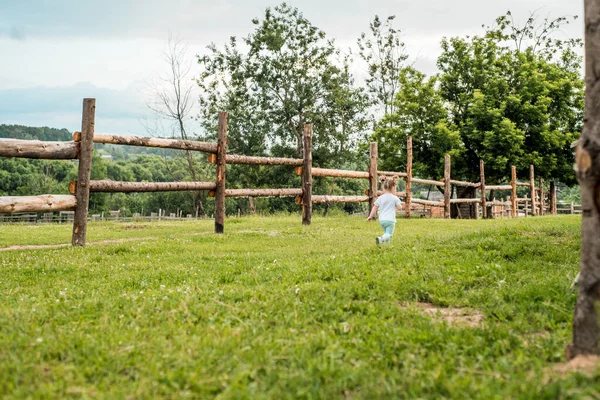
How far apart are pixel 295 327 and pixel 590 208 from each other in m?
2.06

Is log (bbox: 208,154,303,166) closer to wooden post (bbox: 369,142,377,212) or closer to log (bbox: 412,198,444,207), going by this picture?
wooden post (bbox: 369,142,377,212)

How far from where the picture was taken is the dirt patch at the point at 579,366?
8.20ft

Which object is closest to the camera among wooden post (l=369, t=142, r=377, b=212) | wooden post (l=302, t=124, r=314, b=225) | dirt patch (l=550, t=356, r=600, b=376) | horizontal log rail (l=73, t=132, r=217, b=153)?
dirt patch (l=550, t=356, r=600, b=376)

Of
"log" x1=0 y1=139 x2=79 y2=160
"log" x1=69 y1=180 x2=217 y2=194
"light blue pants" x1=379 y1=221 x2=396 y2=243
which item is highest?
"log" x1=0 y1=139 x2=79 y2=160

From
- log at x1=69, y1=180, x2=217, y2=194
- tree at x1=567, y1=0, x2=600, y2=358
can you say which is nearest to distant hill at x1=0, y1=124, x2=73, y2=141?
log at x1=69, y1=180, x2=217, y2=194

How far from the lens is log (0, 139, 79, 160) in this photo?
8055 mm

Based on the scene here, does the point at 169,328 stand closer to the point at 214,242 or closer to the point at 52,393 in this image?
the point at 52,393

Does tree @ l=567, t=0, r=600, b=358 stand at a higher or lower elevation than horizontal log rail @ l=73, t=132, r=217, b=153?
lower

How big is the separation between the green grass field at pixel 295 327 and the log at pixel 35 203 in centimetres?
174

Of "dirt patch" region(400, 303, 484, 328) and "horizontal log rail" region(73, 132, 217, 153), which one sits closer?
"dirt patch" region(400, 303, 484, 328)

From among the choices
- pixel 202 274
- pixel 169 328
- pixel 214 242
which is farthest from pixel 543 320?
pixel 214 242

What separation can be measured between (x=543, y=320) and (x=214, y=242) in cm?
713

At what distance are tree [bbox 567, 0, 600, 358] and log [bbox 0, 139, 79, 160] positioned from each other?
27.0 feet

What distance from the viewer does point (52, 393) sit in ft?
7.80
